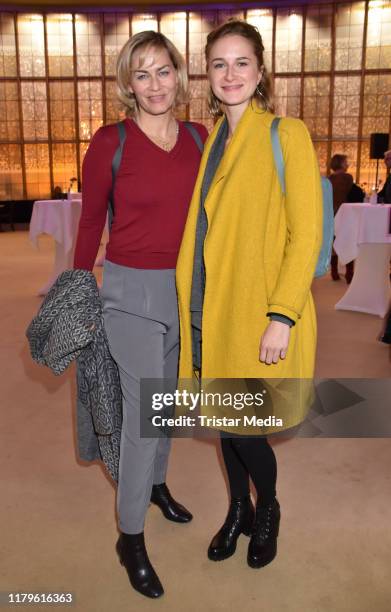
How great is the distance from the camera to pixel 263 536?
1849mm

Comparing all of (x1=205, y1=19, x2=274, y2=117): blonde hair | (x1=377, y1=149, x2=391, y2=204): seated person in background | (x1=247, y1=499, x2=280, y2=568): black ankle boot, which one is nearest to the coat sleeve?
(x1=205, y1=19, x2=274, y2=117): blonde hair

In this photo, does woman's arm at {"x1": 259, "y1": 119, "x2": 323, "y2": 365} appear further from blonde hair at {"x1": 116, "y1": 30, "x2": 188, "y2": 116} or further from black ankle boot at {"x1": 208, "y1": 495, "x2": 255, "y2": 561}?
black ankle boot at {"x1": 208, "y1": 495, "x2": 255, "y2": 561}

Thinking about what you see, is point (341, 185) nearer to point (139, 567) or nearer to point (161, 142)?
point (161, 142)

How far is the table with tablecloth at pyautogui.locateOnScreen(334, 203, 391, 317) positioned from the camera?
491cm

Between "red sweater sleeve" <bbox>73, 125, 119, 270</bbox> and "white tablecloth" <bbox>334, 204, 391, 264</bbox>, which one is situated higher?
"red sweater sleeve" <bbox>73, 125, 119, 270</bbox>

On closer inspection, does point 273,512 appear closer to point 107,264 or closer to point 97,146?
point 107,264

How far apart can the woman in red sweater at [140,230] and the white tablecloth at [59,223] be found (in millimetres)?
4250

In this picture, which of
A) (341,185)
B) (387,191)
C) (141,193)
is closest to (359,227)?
(387,191)

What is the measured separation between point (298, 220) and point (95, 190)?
60cm

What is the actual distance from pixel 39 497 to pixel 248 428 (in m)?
1.06

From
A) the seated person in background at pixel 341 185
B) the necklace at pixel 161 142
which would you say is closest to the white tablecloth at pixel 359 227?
the seated person in background at pixel 341 185

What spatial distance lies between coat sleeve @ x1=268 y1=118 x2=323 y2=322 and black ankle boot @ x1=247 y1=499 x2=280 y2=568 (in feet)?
2.40

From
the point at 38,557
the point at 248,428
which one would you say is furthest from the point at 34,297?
the point at 248,428

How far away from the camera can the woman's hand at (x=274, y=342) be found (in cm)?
143
